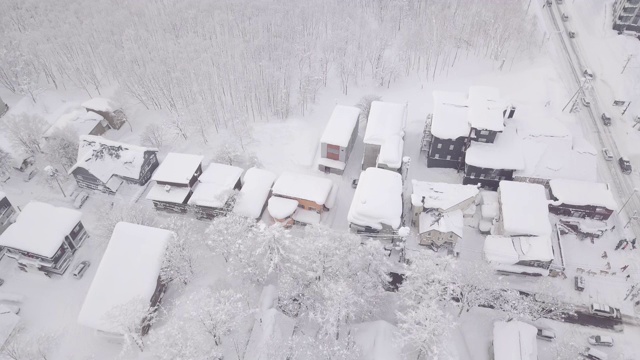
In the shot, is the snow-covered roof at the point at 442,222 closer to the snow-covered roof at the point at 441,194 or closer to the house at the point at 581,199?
the snow-covered roof at the point at 441,194

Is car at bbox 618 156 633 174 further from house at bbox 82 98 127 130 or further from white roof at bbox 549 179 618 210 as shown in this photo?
house at bbox 82 98 127 130

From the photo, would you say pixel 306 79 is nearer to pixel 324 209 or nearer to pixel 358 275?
pixel 324 209

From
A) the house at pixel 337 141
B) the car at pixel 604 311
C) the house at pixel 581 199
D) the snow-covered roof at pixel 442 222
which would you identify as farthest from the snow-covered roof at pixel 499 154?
the car at pixel 604 311

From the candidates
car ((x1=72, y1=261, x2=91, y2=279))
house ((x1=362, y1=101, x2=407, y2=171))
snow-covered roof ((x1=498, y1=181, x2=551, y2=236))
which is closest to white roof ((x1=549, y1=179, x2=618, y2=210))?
snow-covered roof ((x1=498, y1=181, x2=551, y2=236))

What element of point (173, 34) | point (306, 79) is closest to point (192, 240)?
point (306, 79)

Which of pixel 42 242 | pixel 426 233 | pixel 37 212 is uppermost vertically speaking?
pixel 426 233
